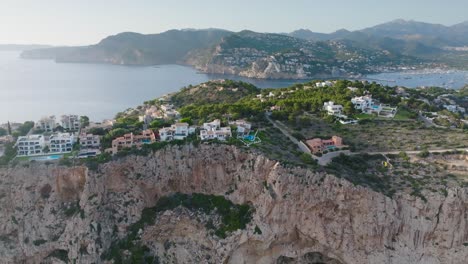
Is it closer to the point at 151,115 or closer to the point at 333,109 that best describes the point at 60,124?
the point at 151,115

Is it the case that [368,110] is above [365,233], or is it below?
above

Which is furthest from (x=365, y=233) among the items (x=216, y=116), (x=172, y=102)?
(x=172, y=102)

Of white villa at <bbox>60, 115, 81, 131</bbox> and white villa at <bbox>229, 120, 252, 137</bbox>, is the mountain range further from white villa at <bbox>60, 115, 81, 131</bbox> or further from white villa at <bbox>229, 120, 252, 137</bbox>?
white villa at <bbox>229, 120, 252, 137</bbox>

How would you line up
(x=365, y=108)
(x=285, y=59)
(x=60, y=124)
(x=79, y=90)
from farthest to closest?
(x=285, y=59)
(x=79, y=90)
(x=365, y=108)
(x=60, y=124)

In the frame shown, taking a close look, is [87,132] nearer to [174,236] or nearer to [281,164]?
[174,236]

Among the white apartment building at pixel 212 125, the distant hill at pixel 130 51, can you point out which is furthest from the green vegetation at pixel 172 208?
the distant hill at pixel 130 51

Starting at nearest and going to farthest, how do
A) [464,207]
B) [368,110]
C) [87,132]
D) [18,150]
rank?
[464,207] < [18,150] < [87,132] < [368,110]

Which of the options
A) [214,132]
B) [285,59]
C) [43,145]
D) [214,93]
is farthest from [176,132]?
[285,59]
